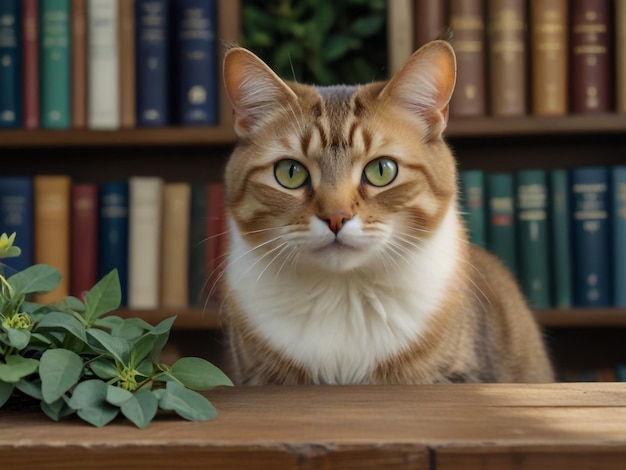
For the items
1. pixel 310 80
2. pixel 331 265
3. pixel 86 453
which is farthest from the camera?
pixel 310 80

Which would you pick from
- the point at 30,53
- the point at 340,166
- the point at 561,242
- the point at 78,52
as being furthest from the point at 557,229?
the point at 30,53

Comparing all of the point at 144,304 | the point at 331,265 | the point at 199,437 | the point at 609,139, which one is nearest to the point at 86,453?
the point at 199,437

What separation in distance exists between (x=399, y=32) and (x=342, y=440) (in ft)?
4.14

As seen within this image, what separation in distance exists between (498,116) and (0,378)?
4.23 feet

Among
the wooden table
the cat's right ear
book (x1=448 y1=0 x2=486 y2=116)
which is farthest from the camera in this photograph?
book (x1=448 y1=0 x2=486 y2=116)

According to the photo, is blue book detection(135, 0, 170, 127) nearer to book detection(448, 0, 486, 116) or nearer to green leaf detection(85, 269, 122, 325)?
book detection(448, 0, 486, 116)

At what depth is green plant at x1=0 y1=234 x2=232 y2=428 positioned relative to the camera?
26.7 inches

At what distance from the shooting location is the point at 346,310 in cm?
103

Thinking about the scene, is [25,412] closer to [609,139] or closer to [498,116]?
[498,116]

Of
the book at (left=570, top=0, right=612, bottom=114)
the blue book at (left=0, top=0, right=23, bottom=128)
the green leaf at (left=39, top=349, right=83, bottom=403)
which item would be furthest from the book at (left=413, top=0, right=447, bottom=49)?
the green leaf at (left=39, top=349, right=83, bottom=403)

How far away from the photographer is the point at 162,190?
5.90 feet

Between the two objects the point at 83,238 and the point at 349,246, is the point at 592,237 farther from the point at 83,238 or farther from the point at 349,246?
the point at 83,238

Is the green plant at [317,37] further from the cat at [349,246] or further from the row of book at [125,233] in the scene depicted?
the cat at [349,246]

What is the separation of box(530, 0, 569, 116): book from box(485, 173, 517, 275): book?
179 mm
